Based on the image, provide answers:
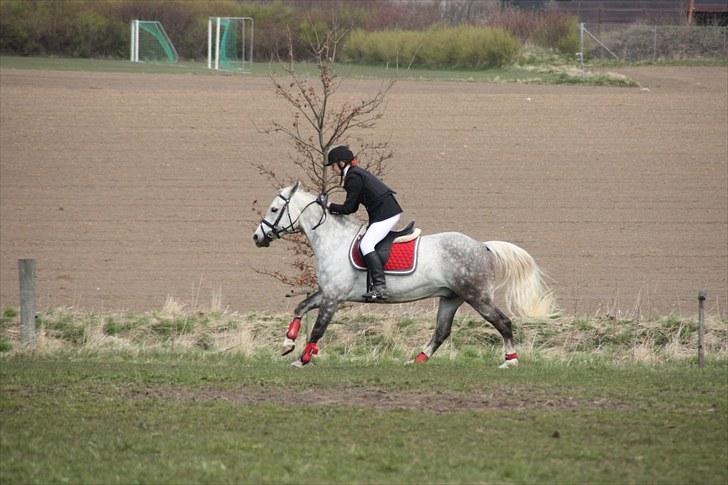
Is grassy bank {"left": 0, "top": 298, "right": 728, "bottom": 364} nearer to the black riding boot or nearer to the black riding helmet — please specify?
the black riding boot

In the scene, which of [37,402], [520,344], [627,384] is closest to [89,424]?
[37,402]

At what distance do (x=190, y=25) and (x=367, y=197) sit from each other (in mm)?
56726

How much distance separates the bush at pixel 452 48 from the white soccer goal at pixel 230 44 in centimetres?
645

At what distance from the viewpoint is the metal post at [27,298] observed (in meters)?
15.5

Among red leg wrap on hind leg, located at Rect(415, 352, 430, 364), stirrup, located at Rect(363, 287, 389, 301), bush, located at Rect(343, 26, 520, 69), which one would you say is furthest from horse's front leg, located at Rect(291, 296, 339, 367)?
bush, located at Rect(343, 26, 520, 69)

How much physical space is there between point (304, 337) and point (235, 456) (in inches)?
331

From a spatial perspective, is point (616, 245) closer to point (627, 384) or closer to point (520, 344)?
point (520, 344)

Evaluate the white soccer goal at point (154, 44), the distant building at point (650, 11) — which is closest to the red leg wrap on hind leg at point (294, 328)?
the white soccer goal at point (154, 44)

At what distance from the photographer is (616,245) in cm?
2641

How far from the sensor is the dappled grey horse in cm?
1388

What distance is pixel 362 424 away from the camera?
416 inches

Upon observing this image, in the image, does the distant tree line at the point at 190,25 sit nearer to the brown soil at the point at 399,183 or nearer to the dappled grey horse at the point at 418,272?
the brown soil at the point at 399,183

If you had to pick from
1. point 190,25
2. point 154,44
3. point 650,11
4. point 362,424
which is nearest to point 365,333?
point 362,424

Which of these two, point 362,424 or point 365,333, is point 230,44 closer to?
point 365,333
